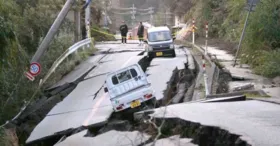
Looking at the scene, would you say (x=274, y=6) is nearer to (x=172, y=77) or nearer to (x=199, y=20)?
(x=172, y=77)

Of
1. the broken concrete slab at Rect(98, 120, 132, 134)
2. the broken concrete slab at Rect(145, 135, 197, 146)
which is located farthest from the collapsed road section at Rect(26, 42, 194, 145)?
the broken concrete slab at Rect(145, 135, 197, 146)

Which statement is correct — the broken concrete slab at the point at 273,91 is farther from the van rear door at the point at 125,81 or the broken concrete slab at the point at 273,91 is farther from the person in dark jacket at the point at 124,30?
the person in dark jacket at the point at 124,30

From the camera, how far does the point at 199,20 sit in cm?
3856

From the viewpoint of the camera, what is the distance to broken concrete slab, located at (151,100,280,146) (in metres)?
8.27

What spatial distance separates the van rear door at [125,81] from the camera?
512 inches

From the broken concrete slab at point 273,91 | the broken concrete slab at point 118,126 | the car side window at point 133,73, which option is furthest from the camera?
the broken concrete slab at point 273,91

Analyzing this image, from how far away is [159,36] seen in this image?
2570 cm

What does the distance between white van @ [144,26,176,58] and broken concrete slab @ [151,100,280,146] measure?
40.9 feet

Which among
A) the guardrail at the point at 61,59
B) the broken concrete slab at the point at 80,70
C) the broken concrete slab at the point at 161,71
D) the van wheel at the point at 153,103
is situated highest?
the guardrail at the point at 61,59

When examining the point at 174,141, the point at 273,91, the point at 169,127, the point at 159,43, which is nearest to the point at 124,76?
the point at 169,127

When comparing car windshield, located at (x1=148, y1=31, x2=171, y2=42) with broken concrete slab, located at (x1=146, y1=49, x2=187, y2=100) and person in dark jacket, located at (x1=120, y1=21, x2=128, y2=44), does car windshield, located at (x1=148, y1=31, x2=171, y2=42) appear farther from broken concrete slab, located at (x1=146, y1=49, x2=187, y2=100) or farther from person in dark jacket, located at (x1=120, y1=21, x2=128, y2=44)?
person in dark jacket, located at (x1=120, y1=21, x2=128, y2=44)

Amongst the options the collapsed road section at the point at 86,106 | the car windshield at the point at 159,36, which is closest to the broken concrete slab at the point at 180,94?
the collapsed road section at the point at 86,106

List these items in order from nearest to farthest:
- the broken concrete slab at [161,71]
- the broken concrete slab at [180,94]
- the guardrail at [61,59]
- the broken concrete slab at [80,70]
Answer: the broken concrete slab at [180,94]
the broken concrete slab at [161,71]
the guardrail at [61,59]
the broken concrete slab at [80,70]

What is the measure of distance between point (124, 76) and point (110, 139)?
3065 mm
